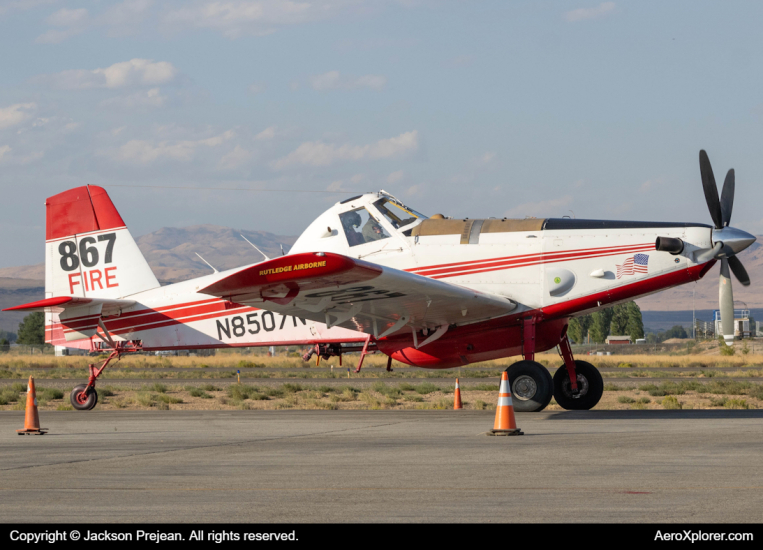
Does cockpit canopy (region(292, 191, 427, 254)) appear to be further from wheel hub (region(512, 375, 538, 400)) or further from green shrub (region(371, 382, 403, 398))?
green shrub (region(371, 382, 403, 398))

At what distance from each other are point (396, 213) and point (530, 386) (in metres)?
4.03

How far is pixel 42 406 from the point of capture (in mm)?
20828

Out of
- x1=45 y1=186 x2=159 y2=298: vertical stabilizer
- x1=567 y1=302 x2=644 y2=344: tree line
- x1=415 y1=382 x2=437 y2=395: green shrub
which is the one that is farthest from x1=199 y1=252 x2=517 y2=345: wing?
x1=567 y1=302 x2=644 y2=344: tree line

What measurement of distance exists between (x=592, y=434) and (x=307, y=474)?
497 cm

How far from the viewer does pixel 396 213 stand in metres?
15.3

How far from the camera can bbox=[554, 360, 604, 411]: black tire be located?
16.0 meters

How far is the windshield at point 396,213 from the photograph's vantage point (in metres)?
15.2

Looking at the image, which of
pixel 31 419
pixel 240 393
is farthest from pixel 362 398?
pixel 31 419

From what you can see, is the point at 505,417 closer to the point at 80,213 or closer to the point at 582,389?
the point at 582,389

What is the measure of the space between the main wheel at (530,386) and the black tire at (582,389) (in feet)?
6.21

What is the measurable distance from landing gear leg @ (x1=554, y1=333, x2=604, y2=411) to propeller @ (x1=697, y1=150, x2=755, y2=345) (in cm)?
263

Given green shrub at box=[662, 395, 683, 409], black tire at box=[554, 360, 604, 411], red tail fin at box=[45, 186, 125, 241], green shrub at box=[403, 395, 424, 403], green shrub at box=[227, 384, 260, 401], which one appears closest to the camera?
black tire at box=[554, 360, 604, 411]

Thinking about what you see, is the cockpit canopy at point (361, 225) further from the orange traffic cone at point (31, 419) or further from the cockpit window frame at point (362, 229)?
the orange traffic cone at point (31, 419)
